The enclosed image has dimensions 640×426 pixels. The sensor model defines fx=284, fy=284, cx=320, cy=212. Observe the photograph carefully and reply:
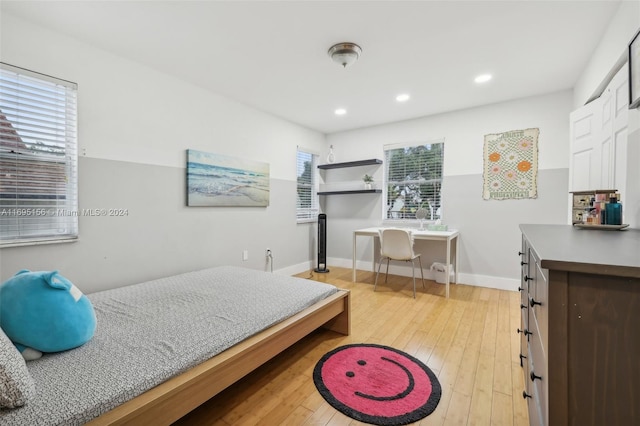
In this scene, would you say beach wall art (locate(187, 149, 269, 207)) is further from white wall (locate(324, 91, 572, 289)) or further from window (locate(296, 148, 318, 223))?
white wall (locate(324, 91, 572, 289))

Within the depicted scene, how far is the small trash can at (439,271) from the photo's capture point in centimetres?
391

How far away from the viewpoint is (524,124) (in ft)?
11.4

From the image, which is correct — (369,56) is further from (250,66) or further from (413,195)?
(413,195)

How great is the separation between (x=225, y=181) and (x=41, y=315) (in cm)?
228

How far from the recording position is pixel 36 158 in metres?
2.07

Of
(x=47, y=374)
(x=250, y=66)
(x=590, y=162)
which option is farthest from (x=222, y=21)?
(x=590, y=162)

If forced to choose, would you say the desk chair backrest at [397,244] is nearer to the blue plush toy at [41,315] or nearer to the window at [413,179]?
the window at [413,179]

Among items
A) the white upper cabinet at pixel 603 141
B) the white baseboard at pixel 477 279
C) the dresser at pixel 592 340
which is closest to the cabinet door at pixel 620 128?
the white upper cabinet at pixel 603 141

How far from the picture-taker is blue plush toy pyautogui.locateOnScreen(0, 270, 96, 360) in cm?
121

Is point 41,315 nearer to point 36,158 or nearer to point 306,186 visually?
point 36,158

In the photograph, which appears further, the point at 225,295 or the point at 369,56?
the point at 369,56

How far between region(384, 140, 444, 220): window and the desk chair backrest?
3.12 feet

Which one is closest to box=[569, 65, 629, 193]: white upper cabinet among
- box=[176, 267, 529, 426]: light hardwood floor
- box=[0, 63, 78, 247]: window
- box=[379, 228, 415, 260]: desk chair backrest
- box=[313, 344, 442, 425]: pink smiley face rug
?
box=[176, 267, 529, 426]: light hardwood floor

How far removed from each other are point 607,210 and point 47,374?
2.90 meters
